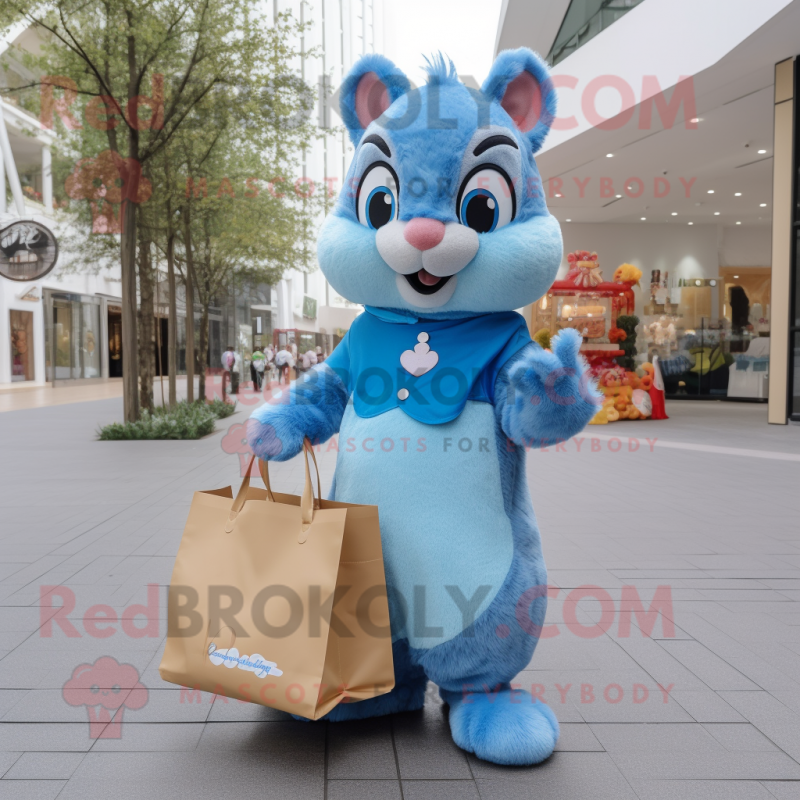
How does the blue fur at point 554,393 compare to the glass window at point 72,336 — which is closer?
the blue fur at point 554,393

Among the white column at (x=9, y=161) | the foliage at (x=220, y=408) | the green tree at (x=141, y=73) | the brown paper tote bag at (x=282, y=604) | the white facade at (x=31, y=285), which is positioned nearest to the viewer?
the brown paper tote bag at (x=282, y=604)

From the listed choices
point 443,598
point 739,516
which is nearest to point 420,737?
point 443,598

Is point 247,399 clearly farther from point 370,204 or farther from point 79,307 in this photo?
point 370,204

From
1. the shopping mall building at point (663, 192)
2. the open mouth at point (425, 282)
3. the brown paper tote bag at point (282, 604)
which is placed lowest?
the brown paper tote bag at point (282, 604)

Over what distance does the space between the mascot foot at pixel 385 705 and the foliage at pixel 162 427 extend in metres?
8.99

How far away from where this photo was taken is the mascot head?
2.12 m

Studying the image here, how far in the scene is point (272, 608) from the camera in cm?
201

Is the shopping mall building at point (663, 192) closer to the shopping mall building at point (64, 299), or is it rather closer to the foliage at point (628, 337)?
the shopping mall building at point (64, 299)

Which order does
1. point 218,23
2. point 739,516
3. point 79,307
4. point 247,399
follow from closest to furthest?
point 739,516
point 218,23
point 247,399
point 79,307

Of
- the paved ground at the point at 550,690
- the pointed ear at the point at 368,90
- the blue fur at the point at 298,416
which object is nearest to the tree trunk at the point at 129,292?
the paved ground at the point at 550,690

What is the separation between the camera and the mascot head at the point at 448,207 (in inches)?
83.7

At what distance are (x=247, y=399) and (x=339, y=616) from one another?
Answer: 1989 centimetres

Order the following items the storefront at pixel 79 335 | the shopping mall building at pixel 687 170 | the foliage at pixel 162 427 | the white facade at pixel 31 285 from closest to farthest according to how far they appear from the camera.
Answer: the foliage at pixel 162 427, the shopping mall building at pixel 687 170, the white facade at pixel 31 285, the storefront at pixel 79 335

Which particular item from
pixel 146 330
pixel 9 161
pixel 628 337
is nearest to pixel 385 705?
pixel 146 330
